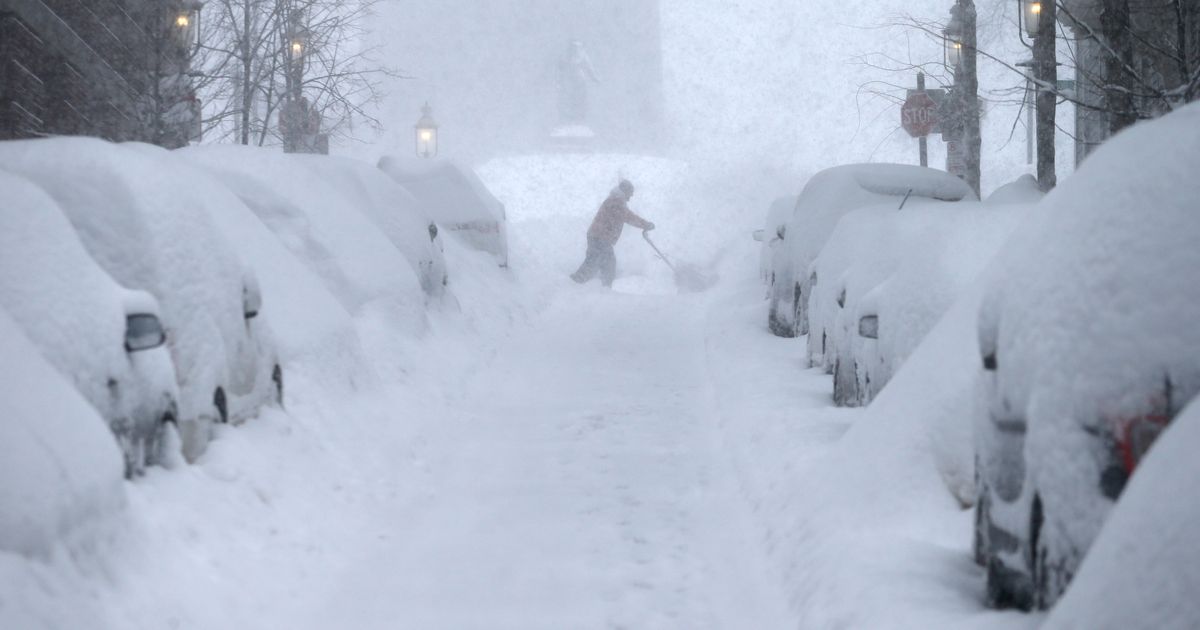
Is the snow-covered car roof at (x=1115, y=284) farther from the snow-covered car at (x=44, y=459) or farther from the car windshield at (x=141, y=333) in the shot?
the car windshield at (x=141, y=333)

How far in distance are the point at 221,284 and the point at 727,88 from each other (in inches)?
2366

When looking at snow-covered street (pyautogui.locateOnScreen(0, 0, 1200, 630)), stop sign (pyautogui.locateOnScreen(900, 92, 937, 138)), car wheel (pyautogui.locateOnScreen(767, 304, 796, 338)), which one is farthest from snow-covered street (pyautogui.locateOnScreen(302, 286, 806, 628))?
stop sign (pyautogui.locateOnScreen(900, 92, 937, 138))

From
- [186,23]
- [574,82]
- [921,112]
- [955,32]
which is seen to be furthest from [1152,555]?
[574,82]

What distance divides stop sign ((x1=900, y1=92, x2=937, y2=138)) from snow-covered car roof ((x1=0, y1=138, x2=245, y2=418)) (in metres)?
14.0

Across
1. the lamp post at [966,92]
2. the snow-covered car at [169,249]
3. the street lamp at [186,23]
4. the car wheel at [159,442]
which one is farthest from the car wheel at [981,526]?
the street lamp at [186,23]

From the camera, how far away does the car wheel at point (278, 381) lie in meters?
7.74

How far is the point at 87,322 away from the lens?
5324 millimetres

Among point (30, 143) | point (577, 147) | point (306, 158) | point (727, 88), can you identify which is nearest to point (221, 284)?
point (30, 143)

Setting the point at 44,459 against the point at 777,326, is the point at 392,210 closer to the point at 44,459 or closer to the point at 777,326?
the point at 777,326

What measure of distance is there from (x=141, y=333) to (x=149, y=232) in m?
0.87

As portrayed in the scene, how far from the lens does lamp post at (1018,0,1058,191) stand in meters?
13.6

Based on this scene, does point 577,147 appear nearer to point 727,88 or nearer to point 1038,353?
point 727,88

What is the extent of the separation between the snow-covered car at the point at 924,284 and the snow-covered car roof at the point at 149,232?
3.68 m

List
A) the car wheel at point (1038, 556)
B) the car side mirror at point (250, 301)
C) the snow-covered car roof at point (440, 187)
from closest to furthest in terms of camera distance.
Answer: the car wheel at point (1038, 556) < the car side mirror at point (250, 301) < the snow-covered car roof at point (440, 187)
